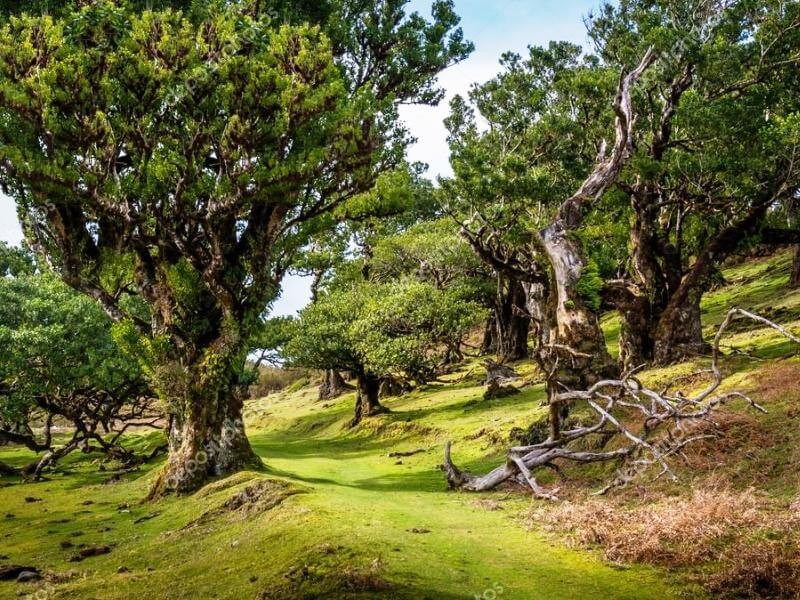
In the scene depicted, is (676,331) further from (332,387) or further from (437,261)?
(332,387)

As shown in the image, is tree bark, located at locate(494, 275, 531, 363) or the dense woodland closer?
the dense woodland

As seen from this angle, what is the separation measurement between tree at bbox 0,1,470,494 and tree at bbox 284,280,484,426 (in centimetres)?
1193

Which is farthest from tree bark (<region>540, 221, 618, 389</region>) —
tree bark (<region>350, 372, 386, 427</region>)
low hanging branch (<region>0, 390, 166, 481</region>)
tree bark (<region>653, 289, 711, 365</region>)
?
low hanging branch (<region>0, 390, 166, 481</region>)

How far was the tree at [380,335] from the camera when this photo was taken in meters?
31.5

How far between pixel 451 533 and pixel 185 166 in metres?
11.4

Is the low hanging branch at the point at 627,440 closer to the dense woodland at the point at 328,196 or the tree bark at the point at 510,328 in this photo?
the dense woodland at the point at 328,196

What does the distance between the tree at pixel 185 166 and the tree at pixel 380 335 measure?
1193 cm

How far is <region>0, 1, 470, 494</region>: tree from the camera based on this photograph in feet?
49.5

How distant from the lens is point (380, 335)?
3169 centimetres

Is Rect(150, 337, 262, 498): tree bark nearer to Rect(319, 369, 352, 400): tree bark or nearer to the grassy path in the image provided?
the grassy path

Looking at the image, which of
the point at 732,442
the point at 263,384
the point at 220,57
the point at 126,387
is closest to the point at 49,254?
the point at 220,57

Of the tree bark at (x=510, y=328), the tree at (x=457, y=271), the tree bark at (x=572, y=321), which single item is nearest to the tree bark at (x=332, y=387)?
the tree at (x=457, y=271)

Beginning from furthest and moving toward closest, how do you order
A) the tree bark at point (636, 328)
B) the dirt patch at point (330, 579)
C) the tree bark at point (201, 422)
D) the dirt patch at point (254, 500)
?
the tree bark at point (636, 328) < the tree bark at point (201, 422) < the dirt patch at point (254, 500) < the dirt patch at point (330, 579)

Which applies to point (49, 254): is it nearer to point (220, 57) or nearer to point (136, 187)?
point (136, 187)
